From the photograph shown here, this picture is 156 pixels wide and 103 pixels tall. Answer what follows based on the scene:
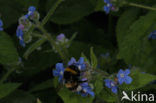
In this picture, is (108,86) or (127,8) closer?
(108,86)

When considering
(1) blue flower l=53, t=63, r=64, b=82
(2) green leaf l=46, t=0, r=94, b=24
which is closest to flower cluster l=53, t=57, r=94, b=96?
(1) blue flower l=53, t=63, r=64, b=82

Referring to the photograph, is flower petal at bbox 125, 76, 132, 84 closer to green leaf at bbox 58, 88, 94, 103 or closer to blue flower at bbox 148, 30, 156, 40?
green leaf at bbox 58, 88, 94, 103

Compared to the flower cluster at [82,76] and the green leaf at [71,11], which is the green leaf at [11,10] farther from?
the flower cluster at [82,76]

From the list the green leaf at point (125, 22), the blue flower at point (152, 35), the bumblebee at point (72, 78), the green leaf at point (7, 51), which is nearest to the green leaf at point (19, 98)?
the green leaf at point (7, 51)

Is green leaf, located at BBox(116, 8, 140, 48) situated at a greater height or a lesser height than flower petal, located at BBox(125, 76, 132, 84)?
greater

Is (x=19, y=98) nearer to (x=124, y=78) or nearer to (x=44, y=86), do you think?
(x=44, y=86)

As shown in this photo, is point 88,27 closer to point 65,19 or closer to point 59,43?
point 65,19

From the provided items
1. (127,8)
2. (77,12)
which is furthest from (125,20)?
(77,12)
